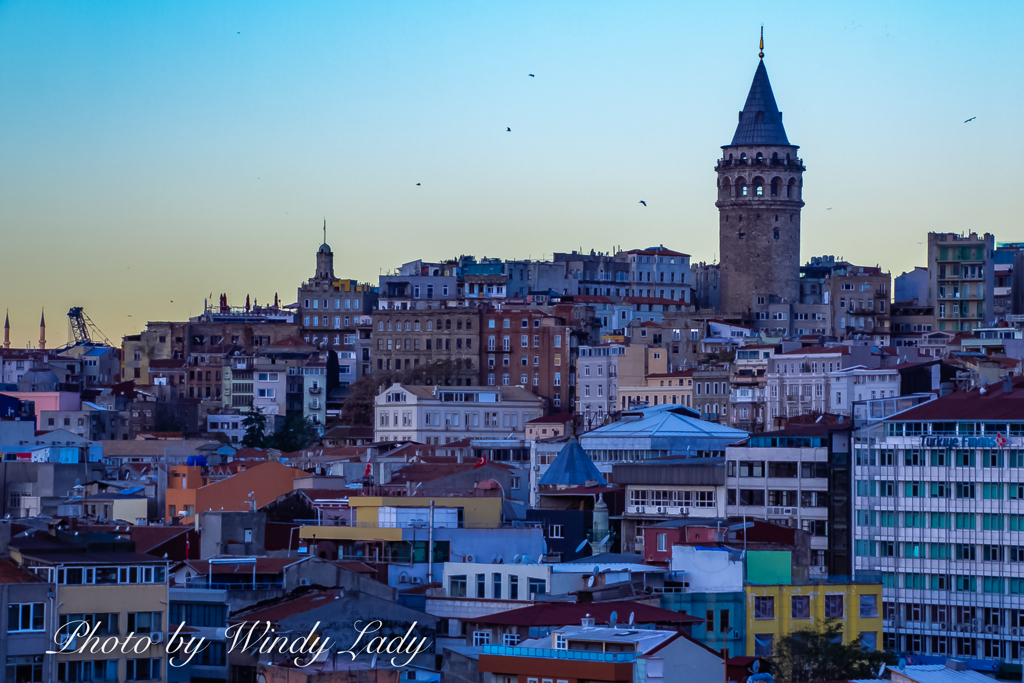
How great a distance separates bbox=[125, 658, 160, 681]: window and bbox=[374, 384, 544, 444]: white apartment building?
6208 cm

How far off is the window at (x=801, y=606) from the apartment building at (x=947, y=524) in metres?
11.3

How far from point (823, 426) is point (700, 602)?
20485mm

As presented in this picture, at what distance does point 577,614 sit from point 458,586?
568 centimetres

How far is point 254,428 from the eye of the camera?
102 metres

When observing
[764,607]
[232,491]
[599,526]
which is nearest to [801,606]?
[764,607]

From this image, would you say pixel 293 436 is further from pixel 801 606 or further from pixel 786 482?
pixel 801 606

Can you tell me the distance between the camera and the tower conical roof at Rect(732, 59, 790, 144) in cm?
11444

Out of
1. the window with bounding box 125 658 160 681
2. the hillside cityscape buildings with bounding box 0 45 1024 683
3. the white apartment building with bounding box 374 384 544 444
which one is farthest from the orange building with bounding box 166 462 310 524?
the white apartment building with bounding box 374 384 544 444

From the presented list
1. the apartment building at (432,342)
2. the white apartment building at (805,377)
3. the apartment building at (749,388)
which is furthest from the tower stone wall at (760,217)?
the white apartment building at (805,377)

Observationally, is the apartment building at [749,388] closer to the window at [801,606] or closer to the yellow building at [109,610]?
the window at [801,606]

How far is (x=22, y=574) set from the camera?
34.8 m

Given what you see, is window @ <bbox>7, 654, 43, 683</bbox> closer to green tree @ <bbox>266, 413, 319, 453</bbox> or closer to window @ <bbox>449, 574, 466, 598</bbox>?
window @ <bbox>449, 574, 466, 598</bbox>

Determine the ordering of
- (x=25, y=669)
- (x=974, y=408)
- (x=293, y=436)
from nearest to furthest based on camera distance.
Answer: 1. (x=25, y=669)
2. (x=974, y=408)
3. (x=293, y=436)

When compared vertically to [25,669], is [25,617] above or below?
above
